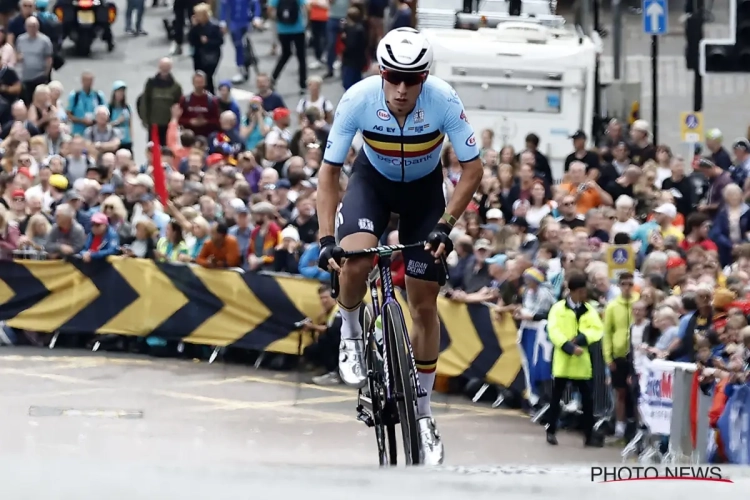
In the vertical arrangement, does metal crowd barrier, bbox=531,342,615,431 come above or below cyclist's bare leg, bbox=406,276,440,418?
below

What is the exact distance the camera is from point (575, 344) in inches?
504

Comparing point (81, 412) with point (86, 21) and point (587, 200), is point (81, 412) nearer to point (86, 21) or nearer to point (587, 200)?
point (587, 200)

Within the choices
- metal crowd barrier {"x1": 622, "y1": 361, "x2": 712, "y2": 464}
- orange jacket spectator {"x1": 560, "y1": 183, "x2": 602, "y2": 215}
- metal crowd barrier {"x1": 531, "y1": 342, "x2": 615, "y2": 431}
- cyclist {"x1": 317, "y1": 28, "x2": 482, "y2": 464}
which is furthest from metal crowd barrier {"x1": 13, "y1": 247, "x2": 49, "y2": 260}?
cyclist {"x1": 317, "y1": 28, "x2": 482, "y2": 464}

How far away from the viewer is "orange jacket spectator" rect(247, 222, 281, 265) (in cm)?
1574

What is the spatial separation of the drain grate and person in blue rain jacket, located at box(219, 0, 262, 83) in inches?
481

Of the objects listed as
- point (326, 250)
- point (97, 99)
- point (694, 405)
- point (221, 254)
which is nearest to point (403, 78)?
point (326, 250)

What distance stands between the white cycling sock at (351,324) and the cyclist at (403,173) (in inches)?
3.2

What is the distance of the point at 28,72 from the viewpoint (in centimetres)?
2247

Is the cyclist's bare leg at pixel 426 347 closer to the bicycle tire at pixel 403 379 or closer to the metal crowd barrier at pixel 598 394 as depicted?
the bicycle tire at pixel 403 379

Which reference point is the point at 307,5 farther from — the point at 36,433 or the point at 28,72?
the point at 36,433

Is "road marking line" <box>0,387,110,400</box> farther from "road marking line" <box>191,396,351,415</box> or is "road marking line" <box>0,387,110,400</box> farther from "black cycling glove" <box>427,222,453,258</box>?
"black cycling glove" <box>427,222,453,258</box>

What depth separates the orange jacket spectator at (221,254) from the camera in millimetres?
15945

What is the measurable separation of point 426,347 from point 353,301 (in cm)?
52

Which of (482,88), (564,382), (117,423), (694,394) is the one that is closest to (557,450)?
(564,382)
